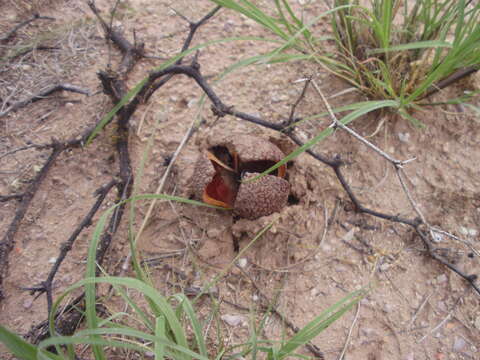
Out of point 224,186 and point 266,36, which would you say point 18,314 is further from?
point 266,36

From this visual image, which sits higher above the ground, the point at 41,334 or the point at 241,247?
the point at 241,247

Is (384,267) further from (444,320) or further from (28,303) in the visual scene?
(28,303)

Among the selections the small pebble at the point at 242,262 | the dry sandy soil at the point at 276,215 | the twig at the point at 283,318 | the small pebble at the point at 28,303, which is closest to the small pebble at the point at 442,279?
the dry sandy soil at the point at 276,215

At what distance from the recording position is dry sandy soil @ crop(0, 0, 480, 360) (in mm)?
1679

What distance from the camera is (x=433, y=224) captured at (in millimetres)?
1860

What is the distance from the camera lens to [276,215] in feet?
5.85

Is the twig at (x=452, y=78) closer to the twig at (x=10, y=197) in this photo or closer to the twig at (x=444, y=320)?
the twig at (x=444, y=320)

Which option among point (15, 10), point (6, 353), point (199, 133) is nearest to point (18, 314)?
point (6, 353)

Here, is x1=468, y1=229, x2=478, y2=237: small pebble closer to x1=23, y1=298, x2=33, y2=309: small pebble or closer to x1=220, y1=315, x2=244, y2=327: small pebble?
x1=220, y1=315, x2=244, y2=327: small pebble

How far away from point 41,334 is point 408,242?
5.54 ft

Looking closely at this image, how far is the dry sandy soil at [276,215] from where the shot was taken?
1.68 meters

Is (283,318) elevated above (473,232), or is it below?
below

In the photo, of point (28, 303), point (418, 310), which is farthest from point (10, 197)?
point (418, 310)

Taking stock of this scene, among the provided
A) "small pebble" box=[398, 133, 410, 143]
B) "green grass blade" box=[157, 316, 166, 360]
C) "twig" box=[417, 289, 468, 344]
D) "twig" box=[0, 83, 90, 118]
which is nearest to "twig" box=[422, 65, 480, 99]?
"small pebble" box=[398, 133, 410, 143]
